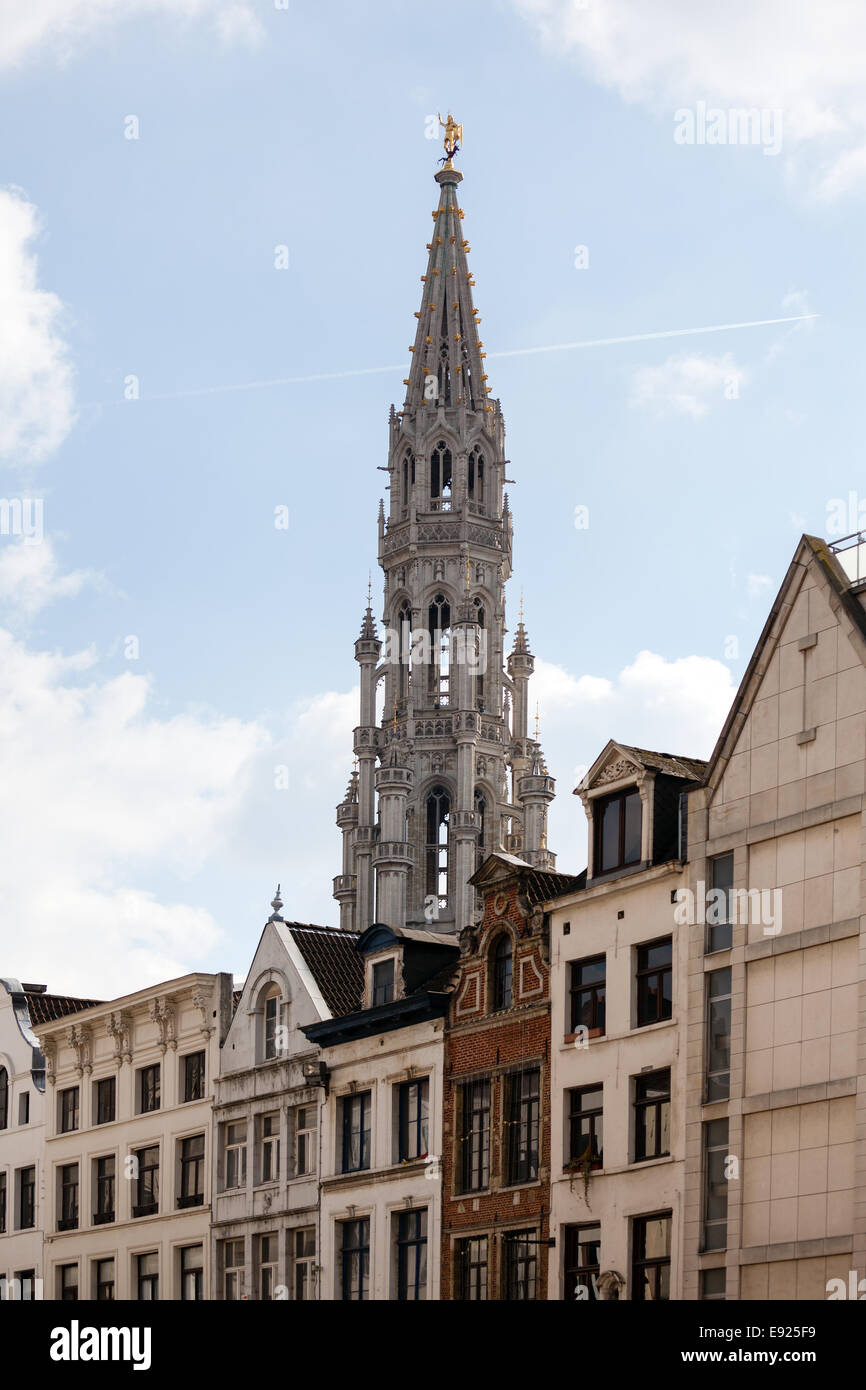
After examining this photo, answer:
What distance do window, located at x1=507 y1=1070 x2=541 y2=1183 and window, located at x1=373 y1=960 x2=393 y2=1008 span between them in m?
6.28

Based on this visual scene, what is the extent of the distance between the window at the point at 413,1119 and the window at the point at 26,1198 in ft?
61.5

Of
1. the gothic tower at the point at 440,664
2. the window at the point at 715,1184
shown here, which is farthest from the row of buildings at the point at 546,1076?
the gothic tower at the point at 440,664

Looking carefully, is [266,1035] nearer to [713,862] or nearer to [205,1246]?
[205,1246]

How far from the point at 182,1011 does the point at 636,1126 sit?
1980 centimetres

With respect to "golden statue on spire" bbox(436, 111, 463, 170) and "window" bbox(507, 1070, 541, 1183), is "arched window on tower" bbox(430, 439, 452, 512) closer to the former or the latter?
"golden statue on spire" bbox(436, 111, 463, 170)

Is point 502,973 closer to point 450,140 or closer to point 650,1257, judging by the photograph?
point 650,1257

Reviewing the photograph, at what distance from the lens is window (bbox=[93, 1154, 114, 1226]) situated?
68.6 metres

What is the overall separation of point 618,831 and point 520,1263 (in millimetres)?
9316

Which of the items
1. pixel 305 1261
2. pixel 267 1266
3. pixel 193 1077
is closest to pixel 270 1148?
pixel 267 1266

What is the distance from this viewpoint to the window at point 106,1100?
69812 mm

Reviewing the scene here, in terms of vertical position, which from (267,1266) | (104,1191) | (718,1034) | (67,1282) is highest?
(718,1034)

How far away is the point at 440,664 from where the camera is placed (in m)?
161

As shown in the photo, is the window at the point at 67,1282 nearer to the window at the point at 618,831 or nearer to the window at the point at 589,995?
the window at the point at 589,995
